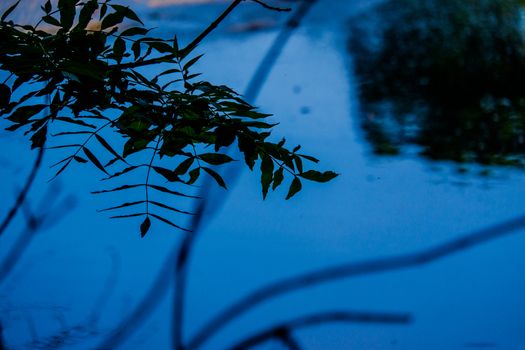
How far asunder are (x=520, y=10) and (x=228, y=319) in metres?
1.10

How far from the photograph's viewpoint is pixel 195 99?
58cm

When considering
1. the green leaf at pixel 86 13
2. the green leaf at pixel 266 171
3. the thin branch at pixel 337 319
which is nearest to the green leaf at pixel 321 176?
the green leaf at pixel 266 171

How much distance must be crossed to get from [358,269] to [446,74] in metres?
0.58

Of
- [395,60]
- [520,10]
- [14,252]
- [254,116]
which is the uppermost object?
[520,10]

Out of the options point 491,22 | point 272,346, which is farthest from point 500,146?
point 272,346

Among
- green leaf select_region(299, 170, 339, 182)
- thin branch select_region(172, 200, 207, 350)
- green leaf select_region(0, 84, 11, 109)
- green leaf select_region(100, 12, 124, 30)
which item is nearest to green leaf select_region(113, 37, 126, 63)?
green leaf select_region(100, 12, 124, 30)

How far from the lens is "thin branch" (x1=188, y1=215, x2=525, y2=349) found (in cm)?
127

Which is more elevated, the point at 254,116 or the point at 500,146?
the point at 254,116

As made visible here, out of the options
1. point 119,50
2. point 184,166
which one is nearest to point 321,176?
point 184,166

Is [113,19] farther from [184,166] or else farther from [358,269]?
[358,269]

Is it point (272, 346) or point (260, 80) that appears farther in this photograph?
point (260, 80)

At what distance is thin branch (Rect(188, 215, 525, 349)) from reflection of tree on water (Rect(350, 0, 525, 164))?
0.79 feet

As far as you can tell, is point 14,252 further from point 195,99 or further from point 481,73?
point 481,73

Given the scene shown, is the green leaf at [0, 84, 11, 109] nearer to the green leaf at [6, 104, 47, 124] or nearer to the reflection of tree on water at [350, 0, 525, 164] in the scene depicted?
the green leaf at [6, 104, 47, 124]
